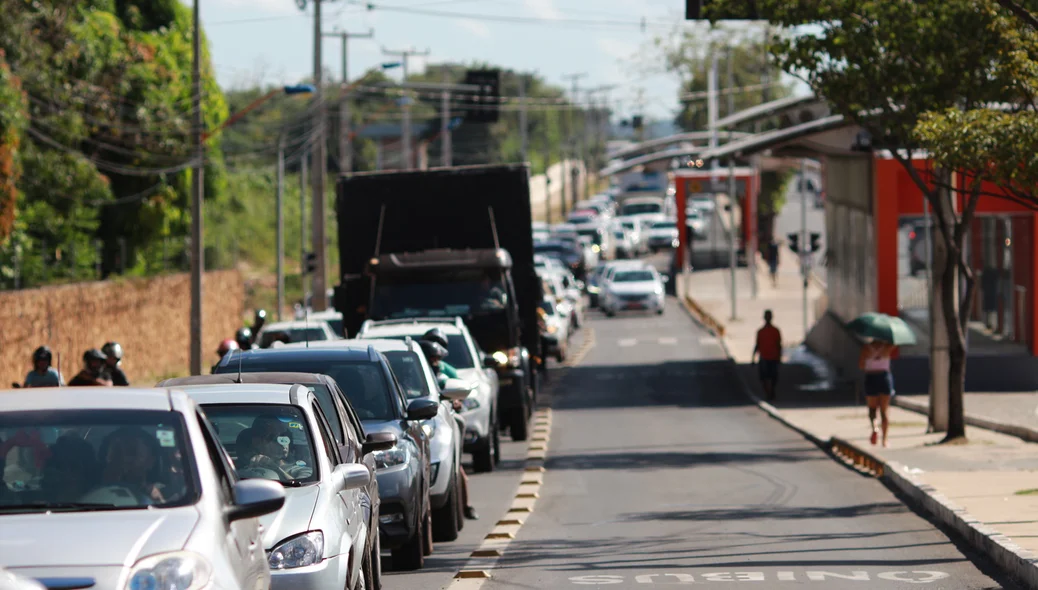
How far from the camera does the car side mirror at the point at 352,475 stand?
8.98m

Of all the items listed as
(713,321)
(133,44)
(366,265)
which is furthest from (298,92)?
(713,321)

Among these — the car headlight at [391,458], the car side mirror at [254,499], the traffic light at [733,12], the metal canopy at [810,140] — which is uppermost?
the traffic light at [733,12]

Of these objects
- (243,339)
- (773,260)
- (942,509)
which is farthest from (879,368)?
(773,260)

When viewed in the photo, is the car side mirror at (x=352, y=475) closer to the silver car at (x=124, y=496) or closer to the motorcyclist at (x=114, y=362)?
the silver car at (x=124, y=496)

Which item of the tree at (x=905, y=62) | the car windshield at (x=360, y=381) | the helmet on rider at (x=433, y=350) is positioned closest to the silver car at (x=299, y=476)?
the car windshield at (x=360, y=381)

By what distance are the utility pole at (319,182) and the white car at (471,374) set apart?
69.9 feet

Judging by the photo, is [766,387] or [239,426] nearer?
[239,426]

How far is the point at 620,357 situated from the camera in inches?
1759

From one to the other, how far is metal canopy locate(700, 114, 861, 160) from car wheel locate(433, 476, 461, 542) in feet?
61.7

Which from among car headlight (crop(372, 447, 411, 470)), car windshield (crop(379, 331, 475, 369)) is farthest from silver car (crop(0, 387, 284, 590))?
car windshield (crop(379, 331, 475, 369))

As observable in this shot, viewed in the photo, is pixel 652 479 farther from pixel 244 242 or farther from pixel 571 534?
pixel 244 242

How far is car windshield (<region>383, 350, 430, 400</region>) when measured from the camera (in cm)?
1555

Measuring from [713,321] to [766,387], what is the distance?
2050cm

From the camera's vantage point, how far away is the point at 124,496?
6.59 meters
